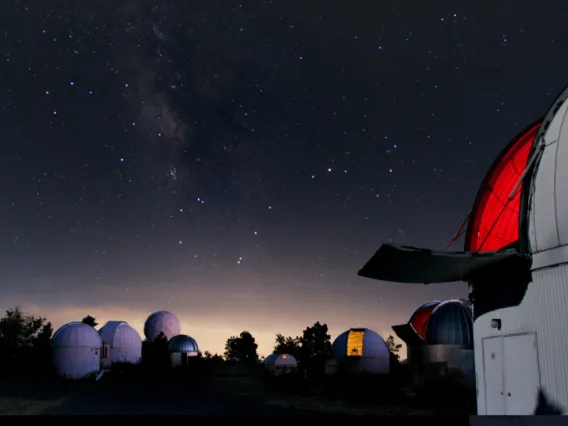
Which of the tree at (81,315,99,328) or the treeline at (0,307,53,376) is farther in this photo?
the tree at (81,315,99,328)

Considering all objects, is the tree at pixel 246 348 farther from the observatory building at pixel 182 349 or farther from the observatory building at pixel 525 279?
the observatory building at pixel 525 279

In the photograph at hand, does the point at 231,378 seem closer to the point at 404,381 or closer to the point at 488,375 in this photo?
the point at 404,381

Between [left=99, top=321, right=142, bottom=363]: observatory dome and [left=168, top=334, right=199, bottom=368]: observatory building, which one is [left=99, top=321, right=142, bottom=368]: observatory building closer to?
[left=99, top=321, right=142, bottom=363]: observatory dome

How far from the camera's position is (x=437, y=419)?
9.17 ft

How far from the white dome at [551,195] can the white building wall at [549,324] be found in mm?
304

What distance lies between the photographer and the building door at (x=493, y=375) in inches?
408

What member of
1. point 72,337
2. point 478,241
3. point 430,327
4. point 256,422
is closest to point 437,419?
point 256,422

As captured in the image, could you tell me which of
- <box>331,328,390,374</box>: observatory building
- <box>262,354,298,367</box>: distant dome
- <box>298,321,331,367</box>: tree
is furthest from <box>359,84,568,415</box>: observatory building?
<box>298,321,331,367</box>: tree

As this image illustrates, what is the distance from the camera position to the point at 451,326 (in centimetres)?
3034

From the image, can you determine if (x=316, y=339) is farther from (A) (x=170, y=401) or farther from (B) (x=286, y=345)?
(A) (x=170, y=401)

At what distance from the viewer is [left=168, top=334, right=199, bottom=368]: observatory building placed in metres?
49.8

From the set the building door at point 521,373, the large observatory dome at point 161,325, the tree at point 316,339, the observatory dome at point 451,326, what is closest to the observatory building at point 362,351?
the observatory dome at point 451,326

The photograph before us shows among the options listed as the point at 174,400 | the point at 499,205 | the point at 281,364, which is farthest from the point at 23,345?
the point at 499,205

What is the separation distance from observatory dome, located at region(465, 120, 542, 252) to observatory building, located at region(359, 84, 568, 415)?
0.82 meters
